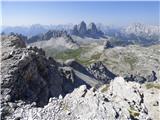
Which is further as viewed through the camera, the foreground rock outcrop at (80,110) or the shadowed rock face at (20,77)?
the shadowed rock face at (20,77)

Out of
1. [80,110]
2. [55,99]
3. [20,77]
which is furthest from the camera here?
[20,77]

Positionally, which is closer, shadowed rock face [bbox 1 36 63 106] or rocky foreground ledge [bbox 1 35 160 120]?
rocky foreground ledge [bbox 1 35 160 120]

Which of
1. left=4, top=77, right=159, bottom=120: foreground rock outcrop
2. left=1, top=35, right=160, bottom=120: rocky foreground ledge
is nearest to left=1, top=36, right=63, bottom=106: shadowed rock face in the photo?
left=1, top=35, right=160, bottom=120: rocky foreground ledge

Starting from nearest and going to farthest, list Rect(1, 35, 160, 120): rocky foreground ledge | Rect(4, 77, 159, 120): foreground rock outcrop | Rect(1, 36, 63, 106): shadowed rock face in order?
Rect(4, 77, 159, 120): foreground rock outcrop, Rect(1, 35, 160, 120): rocky foreground ledge, Rect(1, 36, 63, 106): shadowed rock face

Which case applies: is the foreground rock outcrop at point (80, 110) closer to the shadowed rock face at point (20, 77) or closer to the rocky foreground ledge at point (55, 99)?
A: the rocky foreground ledge at point (55, 99)

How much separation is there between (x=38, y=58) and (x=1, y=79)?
19167mm

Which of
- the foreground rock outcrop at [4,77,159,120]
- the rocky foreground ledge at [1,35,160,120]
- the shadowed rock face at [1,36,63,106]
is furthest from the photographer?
the shadowed rock face at [1,36,63,106]

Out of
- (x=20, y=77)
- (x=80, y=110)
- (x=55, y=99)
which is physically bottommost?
(x=80, y=110)

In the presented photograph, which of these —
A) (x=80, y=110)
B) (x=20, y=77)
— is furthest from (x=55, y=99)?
(x=20, y=77)

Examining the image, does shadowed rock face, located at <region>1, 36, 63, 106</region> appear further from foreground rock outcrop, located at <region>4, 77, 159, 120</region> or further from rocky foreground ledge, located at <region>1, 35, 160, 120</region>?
foreground rock outcrop, located at <region>4, 77, 159, 120</region>

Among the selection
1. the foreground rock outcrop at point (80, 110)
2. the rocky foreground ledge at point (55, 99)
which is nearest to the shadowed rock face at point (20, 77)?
the rocky foreground ledge at point (55, 99)

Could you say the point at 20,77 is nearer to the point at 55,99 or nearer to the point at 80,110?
the point at 55,99

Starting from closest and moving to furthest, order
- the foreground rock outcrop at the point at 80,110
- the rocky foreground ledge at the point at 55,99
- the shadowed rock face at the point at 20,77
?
1. the foreground rock outcrop at the point at 80,110
2. the rocky foreground ledge at the point at 55,99
3. the shadowed rock face at the point at 20,77

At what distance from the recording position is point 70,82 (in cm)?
13425
